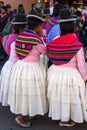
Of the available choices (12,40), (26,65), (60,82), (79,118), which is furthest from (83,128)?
(12,40)

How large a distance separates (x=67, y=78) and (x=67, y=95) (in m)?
0.25

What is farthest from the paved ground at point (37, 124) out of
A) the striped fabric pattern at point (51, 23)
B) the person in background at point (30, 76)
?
the striped fabric pattern at point (51, 23)

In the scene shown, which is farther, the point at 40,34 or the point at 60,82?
the point at 40,34

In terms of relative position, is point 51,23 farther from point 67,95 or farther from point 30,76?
point 67,95

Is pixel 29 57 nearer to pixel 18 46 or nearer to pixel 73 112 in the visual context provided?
pixel 18 46

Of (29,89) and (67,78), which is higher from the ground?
(67,78)

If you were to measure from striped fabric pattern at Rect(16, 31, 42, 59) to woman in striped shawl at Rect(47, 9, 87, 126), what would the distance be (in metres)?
0.24

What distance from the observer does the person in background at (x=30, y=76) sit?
572 centimetres

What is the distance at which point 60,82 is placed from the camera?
5.58m

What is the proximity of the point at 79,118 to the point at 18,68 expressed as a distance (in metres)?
1.18

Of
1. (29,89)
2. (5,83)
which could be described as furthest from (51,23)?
(29,89)

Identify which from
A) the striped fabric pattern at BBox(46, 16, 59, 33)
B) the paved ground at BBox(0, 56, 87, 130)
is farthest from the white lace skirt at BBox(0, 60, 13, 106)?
the striped fabric pattern at BBox(46, 16, 59, 33)

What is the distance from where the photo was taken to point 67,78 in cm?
557

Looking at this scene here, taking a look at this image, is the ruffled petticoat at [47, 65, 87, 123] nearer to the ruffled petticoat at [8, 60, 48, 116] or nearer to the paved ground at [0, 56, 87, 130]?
the ruffled petticoat at [8, 60, 48, 116]
